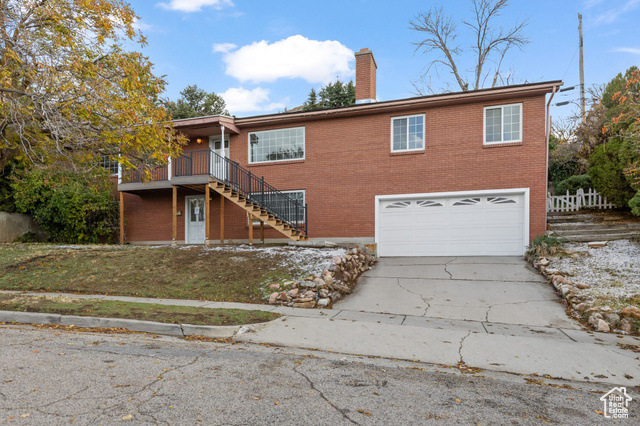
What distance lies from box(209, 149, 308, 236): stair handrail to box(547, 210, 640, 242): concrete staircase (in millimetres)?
8902

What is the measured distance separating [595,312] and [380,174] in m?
8.70

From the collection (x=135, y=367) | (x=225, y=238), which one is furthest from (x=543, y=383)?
(x=225, y=238)

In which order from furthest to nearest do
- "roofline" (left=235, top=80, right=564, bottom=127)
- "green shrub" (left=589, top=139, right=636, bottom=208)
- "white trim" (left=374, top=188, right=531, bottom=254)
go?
"green shrub" (left=589, top=139, right=636, bottom=208) < "white trim" (left=374, top=188, right=531, bottom=254) < "roofline" (left=235, top=80, right=564, bottom=127)

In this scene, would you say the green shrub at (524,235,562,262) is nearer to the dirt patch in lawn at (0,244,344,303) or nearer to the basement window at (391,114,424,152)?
the basement window at (391,114,424,152)

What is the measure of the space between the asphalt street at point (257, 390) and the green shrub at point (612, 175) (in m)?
12.6

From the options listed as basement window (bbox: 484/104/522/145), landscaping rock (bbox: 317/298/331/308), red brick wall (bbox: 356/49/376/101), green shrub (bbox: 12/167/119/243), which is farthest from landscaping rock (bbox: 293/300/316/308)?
green shrub (bbox: 12/167/119/243)

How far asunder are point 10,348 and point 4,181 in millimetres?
17010

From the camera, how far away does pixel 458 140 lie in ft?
45.7

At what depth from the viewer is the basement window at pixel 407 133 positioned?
14477 mm

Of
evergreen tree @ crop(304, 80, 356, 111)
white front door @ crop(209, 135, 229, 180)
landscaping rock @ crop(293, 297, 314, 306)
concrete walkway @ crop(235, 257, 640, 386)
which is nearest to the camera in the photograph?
concrete walkway @ crop(235, 257, 640, 386)

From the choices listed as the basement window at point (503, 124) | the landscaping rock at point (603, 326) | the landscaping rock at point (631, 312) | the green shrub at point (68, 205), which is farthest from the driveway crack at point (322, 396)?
the green shrub at point (68, 205)

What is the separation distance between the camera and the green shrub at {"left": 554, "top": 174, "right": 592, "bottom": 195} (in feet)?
61.7

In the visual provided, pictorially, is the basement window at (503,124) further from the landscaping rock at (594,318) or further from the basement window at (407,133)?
the landscaping rock at (594,318)

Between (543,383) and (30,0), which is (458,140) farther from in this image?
(30,0)
